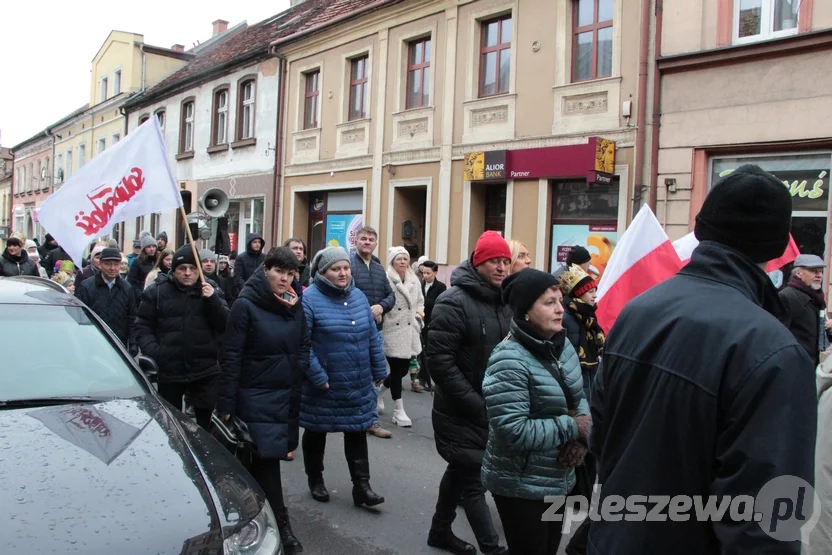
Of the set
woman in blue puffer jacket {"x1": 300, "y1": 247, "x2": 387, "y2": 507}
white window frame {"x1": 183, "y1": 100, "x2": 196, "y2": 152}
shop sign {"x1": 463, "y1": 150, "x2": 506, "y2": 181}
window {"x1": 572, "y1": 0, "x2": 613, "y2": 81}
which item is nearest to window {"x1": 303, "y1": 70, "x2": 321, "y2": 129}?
shop sign {"x1": 463, "y1": 150, "x2": 506, "y2": 181}

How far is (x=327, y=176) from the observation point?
18.3 m

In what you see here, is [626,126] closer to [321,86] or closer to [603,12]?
[603,12]

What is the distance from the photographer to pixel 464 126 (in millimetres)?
14406

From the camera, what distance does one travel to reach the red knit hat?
414 cm

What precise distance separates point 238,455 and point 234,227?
1871 centimetres

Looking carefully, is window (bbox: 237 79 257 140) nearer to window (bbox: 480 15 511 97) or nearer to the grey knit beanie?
window (bbox: 480 15 511 97)

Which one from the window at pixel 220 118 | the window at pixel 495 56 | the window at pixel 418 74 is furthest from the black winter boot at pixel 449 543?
the window at pixel 220 118

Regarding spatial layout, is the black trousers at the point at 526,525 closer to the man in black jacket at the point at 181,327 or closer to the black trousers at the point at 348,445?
the black trousers at the point at 348,445

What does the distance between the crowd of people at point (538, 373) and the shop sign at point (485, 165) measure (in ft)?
20.8

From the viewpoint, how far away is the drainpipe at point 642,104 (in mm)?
11250

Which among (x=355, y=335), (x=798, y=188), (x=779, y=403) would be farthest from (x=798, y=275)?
(x=779, y=403)

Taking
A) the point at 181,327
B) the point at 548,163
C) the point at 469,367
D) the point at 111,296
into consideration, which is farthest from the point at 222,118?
the point at 469,367

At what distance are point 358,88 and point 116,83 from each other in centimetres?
2014

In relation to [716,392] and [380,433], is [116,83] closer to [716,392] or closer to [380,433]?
[380,433]
